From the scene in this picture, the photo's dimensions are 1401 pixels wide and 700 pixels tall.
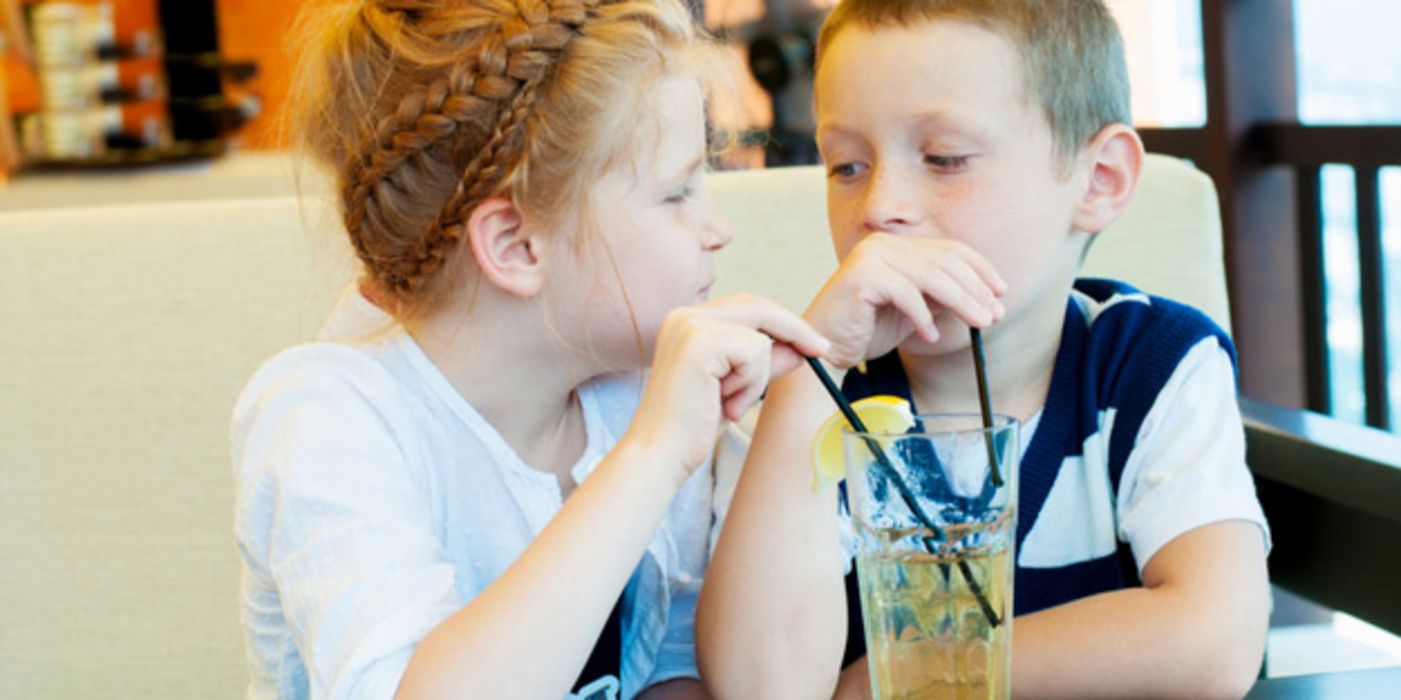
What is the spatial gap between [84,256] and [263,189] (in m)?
1.08

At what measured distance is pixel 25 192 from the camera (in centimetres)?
349

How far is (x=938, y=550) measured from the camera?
3.04 feet

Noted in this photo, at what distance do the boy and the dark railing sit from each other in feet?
6.84

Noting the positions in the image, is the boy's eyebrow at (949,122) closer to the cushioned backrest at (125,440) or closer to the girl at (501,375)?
the girl at (501,375)

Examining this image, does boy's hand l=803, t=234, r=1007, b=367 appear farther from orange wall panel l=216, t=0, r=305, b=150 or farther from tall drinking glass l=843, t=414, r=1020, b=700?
orange wall panel l=216, t=0, r=305, b=150

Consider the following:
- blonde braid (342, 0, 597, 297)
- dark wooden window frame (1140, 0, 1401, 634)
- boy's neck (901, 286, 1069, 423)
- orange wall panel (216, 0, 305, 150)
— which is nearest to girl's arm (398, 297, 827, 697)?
blonde braid (342, 0, 597, 297)

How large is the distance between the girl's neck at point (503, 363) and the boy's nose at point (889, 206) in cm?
26

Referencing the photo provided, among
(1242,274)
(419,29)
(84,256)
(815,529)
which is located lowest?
(1242,274)

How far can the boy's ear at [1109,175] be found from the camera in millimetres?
1387

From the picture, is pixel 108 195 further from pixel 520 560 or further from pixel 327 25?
pixel 520 560

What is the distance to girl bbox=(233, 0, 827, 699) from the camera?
41.5 inches

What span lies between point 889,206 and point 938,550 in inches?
16.1

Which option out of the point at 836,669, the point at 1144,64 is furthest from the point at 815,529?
the point at 1144,64

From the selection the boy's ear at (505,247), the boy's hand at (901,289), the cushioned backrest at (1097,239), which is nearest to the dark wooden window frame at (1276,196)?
the cushioned backrest at (1097,239)
